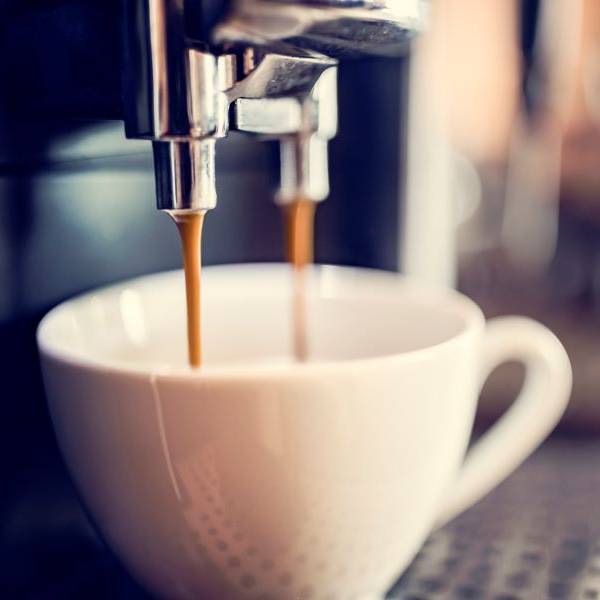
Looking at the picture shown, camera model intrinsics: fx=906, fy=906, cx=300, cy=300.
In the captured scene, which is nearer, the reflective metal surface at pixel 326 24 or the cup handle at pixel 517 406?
the reflective metal surface at pixel 326 24

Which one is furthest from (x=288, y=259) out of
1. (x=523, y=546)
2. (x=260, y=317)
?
(x=523, y=546)

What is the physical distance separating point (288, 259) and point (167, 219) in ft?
0.32

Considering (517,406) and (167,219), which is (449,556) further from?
(167,219)

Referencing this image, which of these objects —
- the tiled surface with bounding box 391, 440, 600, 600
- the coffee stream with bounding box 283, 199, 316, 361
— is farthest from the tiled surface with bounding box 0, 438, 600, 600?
the coffee stream with bounding box 283, 199, 316, 361

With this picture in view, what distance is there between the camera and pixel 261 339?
0.41m

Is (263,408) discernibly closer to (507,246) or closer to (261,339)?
(261,339)

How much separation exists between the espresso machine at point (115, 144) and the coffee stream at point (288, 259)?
0.01 meters

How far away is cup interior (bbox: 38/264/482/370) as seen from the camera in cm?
37

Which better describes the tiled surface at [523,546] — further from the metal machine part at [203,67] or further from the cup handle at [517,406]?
→ the metal machine part at [203,67]

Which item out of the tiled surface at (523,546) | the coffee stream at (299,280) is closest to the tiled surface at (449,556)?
the tiled surface at (523,546)

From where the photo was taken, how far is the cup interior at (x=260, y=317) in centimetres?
37

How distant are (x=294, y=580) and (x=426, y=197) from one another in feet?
0.96

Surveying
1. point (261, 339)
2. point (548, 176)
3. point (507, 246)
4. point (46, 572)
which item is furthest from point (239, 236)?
point (548, 176)

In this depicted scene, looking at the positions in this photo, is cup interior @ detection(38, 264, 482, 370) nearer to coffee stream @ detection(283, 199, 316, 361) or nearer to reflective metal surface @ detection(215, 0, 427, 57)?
coffee stream @ detection(283, 199, 316, 361)
